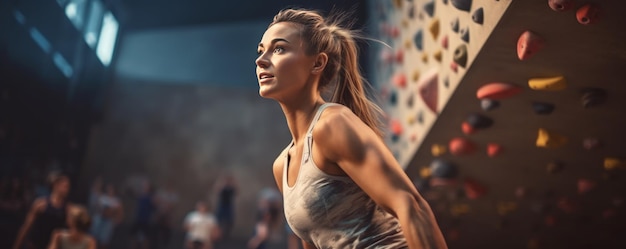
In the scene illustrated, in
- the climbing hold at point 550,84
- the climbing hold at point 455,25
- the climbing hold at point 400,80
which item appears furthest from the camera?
the climbing hold at point 400,80

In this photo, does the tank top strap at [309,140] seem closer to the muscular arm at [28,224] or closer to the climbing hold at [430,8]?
the climbing hold at [430,8]

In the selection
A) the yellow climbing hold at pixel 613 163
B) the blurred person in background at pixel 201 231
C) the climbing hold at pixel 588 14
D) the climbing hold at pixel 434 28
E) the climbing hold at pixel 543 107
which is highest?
the climbing hold at pixel 588 14

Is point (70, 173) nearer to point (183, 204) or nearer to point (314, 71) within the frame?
point (183, 204)

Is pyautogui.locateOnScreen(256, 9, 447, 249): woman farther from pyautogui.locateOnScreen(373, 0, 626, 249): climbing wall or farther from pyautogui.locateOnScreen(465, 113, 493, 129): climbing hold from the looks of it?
pyautogui.locateOnScreen(465, 113, 493, 129): climbing hold

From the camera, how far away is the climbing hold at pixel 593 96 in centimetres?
222

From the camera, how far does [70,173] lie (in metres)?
6.38

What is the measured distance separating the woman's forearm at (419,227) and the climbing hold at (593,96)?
1525 millimetres

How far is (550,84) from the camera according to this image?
2150 mm

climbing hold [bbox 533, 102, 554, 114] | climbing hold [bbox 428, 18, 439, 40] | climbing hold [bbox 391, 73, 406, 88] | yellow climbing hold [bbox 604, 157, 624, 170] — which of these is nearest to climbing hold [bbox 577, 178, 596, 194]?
yellow climbing hold [bbox 604, 157, 624, 170]

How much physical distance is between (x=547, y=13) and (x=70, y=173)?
19.1 ft

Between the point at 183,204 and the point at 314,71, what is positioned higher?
the point at 314,71

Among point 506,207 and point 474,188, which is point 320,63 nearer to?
point 474,188

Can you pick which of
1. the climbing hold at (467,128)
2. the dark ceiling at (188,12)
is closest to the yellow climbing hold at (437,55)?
the climbing hold at (467,128)

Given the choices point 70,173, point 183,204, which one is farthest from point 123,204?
point 70,173
